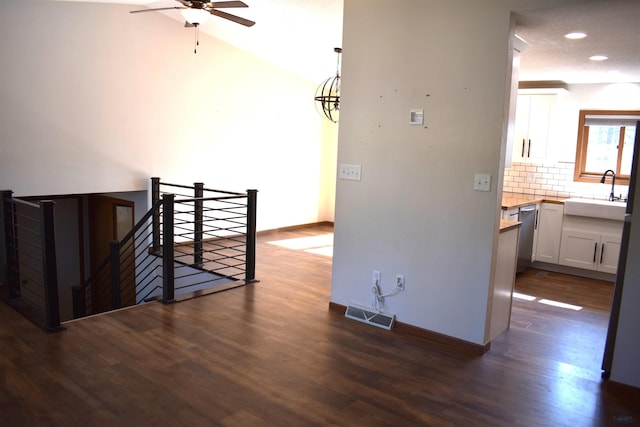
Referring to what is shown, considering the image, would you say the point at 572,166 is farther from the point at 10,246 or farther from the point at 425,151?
the point at 10,246

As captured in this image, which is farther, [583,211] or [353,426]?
[583,211]

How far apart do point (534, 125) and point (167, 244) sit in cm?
465

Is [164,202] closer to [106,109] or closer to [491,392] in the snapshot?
[106,109]

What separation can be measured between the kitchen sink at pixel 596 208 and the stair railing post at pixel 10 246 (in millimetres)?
5806

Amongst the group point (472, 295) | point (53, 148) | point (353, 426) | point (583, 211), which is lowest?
point (353, 426)

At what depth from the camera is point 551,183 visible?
6258 mm

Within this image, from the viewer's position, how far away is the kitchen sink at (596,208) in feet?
17.1

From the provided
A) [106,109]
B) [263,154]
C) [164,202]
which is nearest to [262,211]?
[263,154]

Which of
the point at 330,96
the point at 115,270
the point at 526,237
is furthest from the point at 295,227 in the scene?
the point at 526,237

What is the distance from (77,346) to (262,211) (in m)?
4.50

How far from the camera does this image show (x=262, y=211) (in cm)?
757

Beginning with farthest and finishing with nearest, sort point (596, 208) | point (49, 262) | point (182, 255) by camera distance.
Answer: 1. point (596, 208)
2. point (182, 255)
3. point (49, 262)

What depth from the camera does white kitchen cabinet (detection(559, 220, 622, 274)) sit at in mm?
5340

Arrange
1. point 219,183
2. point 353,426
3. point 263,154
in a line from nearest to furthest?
point 353,426, point 219,183, point 263,154
